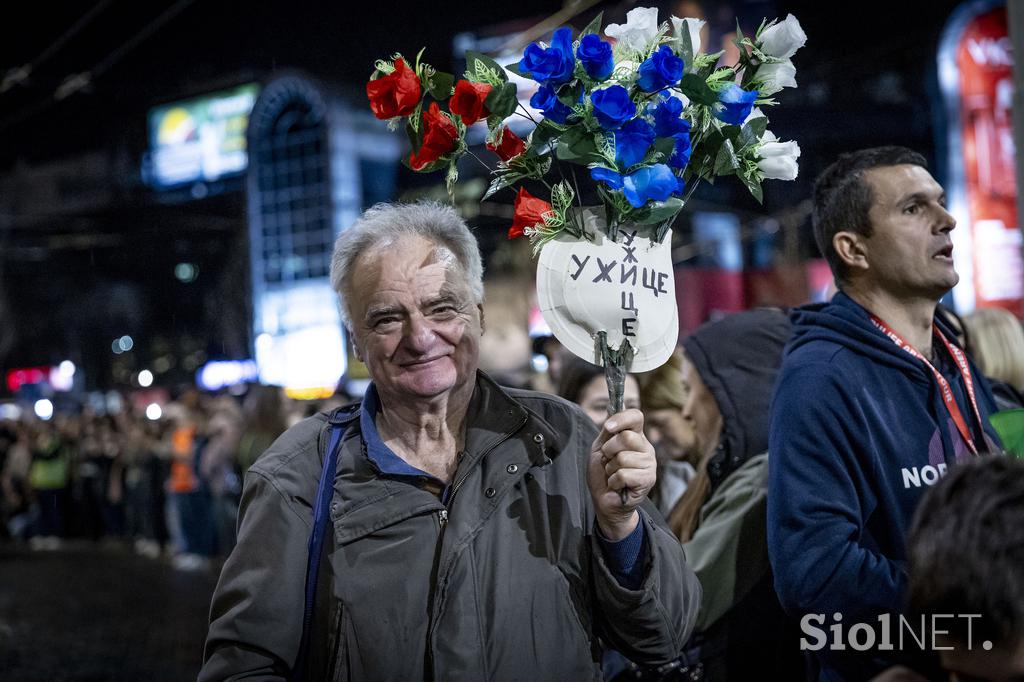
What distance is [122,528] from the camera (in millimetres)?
18672

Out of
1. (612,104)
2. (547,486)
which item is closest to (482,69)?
(612,104)

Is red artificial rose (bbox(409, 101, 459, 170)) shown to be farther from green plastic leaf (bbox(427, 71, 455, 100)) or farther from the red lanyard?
the red lanyard

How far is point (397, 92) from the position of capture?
7.83ft

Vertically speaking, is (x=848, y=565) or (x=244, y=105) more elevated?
(x=244, y=105)

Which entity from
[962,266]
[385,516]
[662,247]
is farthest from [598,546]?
[962,266]

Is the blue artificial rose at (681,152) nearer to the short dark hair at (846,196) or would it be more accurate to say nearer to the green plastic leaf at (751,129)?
the green plastic leaf at (751,129)

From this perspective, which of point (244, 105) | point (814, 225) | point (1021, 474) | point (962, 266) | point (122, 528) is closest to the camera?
point (1021, 474)

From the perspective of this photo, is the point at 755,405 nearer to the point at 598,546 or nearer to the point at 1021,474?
the point at 598,546

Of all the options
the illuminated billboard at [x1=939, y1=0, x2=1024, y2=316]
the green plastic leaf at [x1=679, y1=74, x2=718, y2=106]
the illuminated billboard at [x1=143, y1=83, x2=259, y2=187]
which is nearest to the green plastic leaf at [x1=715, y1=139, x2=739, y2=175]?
the green plastic leaf at [x1=679, y1=74, x2=718, y2=106]

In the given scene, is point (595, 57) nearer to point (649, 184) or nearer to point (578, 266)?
point (649, 184)

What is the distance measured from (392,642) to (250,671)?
33 cm

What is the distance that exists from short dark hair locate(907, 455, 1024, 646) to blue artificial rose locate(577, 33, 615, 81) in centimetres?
108

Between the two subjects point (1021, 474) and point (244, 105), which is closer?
point (1021, 474)

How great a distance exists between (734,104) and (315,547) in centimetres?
139
